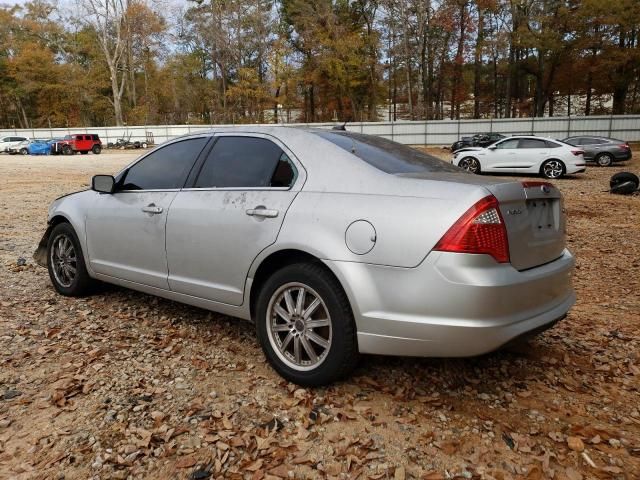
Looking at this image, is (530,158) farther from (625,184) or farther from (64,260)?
(64,260)

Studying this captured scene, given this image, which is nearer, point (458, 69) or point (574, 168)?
point (574, 168)

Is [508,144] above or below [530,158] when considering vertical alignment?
above

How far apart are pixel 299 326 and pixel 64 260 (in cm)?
298

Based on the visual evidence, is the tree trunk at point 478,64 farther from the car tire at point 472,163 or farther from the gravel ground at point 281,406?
the gravel ground at point 281,406

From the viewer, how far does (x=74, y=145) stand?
125 feet

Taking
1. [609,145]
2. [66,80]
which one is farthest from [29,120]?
[609,145]

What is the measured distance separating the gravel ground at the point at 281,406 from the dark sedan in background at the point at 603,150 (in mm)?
20914

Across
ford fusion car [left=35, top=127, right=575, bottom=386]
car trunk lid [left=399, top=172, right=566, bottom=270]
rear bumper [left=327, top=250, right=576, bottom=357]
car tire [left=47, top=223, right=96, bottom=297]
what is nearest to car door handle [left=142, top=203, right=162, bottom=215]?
ford fusion car [left=35, top=127, right=575, bottom=386]

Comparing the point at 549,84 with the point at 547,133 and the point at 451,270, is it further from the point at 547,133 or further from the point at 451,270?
the point at 451,270

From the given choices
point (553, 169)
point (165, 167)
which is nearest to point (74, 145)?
point (553, 169)

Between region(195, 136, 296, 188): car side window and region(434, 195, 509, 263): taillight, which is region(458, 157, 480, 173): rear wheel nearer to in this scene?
region(195, 136, 296, 188): car side window

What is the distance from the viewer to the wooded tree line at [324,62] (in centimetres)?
4097

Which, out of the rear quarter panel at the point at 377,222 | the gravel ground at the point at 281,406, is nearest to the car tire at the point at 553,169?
the gravel ground at the point at 281,406

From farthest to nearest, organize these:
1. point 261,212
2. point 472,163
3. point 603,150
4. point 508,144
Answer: point 603,150 → point 472,163 → point 508,144 → point 261,212
